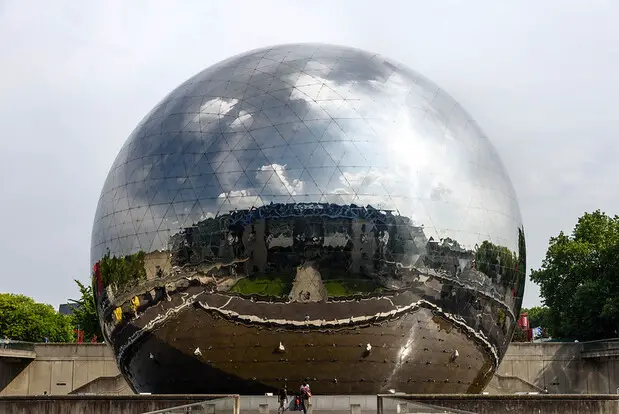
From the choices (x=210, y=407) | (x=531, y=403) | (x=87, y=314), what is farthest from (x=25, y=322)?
(x=210, y=407)

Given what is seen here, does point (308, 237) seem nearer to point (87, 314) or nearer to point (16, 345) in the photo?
point (16, 345)

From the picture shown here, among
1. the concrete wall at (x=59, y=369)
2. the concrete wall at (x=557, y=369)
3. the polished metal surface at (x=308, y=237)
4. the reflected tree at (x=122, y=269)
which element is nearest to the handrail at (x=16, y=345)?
the concrete wall at (x=59, y=369)

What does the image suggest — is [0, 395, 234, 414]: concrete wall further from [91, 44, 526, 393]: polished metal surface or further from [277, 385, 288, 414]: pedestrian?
[277, 385, 288, 414]: pedestrian

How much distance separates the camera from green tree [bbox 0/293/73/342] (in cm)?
7462

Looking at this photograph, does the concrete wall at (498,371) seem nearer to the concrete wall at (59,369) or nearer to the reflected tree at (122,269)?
the concrete wall at (59,369)

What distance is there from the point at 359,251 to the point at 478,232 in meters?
3.37

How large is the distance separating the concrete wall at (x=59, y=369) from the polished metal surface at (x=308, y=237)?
2149cm

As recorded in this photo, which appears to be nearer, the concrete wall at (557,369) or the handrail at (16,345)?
the concrete wall at (557,369)

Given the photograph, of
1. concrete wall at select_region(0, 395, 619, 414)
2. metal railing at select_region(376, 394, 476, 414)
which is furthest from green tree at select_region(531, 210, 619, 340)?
metal railing at select_region(376, 394, 476, 414)

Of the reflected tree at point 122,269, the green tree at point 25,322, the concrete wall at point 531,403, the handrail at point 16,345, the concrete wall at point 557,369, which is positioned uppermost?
the green tree at point 25,322

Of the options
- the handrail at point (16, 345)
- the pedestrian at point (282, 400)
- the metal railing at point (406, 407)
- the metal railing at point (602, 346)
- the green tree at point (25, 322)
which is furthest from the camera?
the green tree at point (25, 322)

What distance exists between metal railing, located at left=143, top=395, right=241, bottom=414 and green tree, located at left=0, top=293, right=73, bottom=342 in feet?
203

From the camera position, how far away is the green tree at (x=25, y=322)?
7462cm

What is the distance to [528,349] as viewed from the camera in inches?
1588
